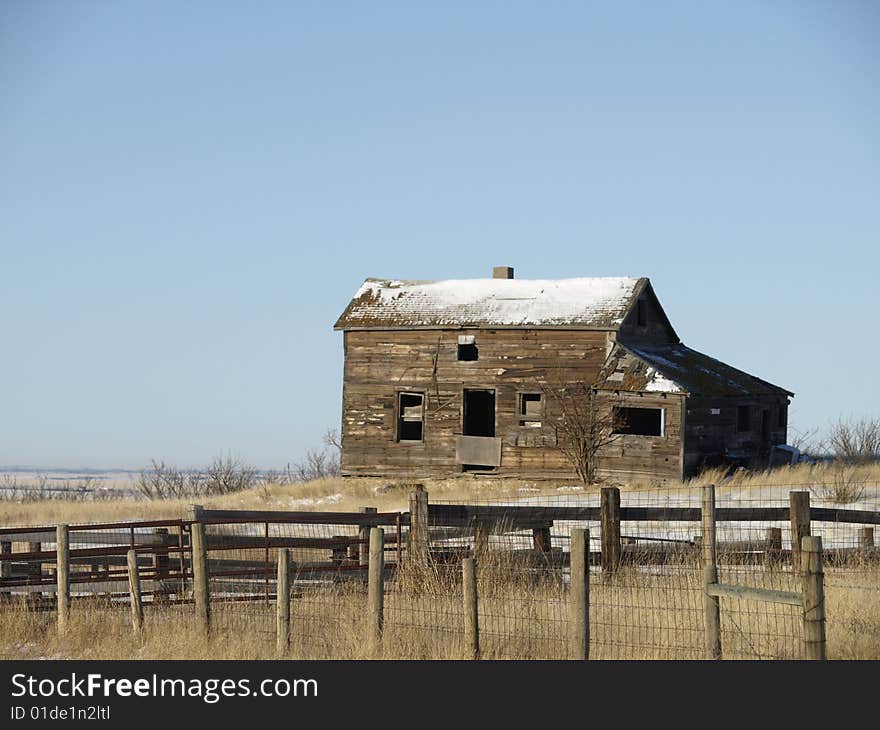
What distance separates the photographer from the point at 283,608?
458 inches

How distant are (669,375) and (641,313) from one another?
428 cm

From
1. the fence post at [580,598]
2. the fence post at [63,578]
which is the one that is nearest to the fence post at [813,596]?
the fence post at [580,598]

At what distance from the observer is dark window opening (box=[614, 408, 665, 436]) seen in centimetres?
3525

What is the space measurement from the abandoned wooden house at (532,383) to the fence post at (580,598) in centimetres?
2391

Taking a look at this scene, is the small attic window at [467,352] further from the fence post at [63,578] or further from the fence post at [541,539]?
the fence post at [63,578]

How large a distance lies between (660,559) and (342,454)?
23328 mm

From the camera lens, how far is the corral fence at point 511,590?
1077 centimetres

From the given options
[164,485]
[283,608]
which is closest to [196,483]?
[164,485]

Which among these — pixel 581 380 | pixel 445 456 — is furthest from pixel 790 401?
pixel 445 456

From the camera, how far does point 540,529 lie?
16312 millimetres

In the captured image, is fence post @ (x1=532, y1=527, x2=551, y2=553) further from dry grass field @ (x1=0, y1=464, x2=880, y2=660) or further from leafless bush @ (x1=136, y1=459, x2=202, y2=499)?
leafless bush @ (x1=136, y1=459, x2=202, y2=499)

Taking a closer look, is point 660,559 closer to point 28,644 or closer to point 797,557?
point 797,557

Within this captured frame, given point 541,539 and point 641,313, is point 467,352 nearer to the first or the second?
point 641,313
